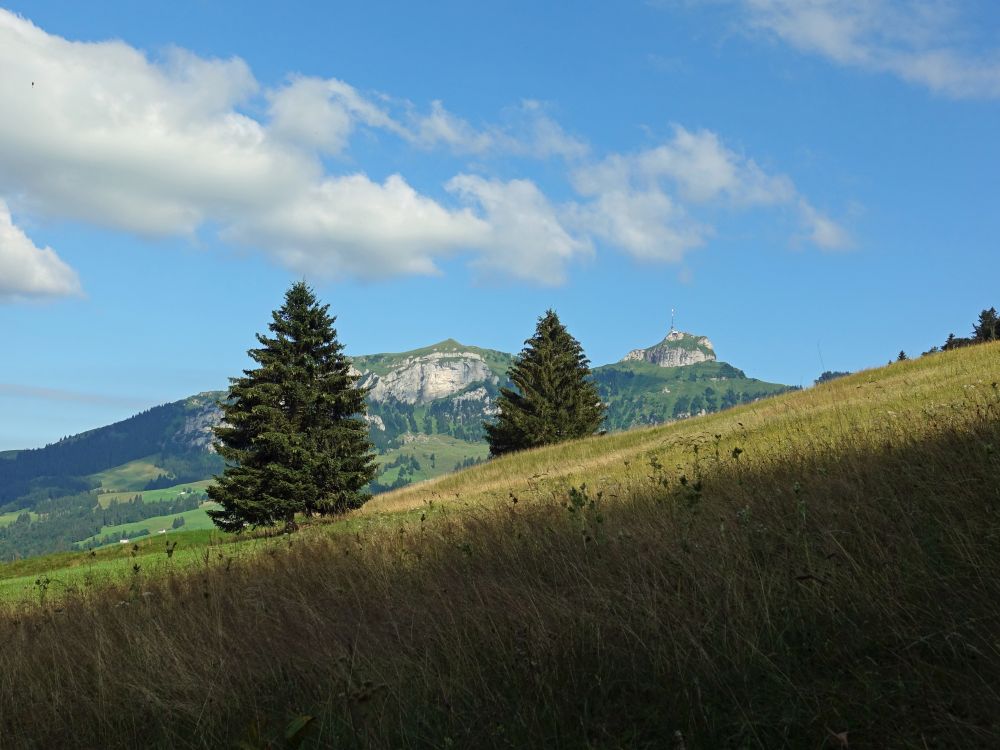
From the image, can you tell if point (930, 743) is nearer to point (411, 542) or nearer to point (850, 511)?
point (850, 511)

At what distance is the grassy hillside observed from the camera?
3352mm

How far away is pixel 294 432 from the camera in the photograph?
114 feet

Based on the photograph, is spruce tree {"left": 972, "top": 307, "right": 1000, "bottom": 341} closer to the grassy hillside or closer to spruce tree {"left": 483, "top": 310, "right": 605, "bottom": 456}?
spruce tree {"left": 483, "top": 310, "right": 605, "bottom": 456}

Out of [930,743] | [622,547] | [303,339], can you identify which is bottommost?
[930,743]

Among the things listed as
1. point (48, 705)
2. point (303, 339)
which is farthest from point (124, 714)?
point (303, 339)

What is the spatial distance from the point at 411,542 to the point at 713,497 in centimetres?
371

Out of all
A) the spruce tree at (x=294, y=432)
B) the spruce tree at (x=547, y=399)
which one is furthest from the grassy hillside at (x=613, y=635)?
the spruce tree at (x=547, y=399)

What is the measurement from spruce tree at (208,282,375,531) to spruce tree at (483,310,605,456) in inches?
552

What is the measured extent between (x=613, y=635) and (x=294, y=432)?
32335mm

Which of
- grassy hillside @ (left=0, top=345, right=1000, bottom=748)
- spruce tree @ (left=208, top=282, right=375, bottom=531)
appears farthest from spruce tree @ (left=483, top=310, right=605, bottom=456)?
grassy hillside @ (left=0, top=345, right=1000, bottom=748)

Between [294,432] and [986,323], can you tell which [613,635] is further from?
[986,323]

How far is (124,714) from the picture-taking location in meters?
4.66

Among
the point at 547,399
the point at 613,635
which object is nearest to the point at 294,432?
the point at 547,399

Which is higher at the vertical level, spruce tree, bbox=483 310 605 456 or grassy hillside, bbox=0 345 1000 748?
spruce tree, bbox=483 310 605 456
